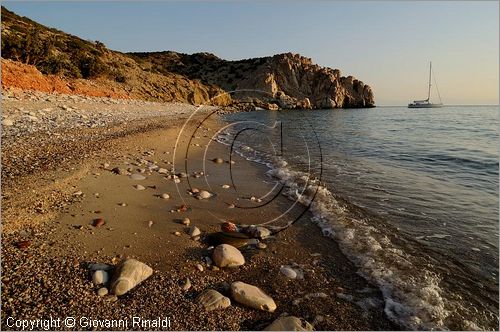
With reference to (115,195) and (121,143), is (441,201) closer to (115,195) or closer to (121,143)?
(115,195)

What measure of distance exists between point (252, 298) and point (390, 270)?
8.42 feet

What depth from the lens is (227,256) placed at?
494 centimetres

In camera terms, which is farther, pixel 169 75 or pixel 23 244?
pixel 169 75

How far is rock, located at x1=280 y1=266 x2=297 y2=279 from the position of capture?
15.9 feet

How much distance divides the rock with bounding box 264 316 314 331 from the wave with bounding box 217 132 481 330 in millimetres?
1293

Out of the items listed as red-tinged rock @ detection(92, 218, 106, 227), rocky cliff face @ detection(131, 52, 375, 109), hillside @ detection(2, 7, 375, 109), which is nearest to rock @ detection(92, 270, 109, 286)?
red-tinged rock @ detection(92, 218, 106, 227)

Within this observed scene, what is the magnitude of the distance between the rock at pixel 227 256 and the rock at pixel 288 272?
64 centimetres

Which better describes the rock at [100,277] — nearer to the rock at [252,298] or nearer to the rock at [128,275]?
the rock at [128,275]

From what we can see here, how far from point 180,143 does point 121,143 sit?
3.59 m

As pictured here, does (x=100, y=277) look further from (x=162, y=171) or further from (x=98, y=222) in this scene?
(x=162, y=171)

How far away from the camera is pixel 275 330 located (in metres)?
3.64

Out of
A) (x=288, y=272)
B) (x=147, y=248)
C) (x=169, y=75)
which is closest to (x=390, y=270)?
(x=288, y=272)

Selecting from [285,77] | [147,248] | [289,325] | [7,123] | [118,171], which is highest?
[285,77]

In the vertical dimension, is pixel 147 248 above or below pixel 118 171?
below
